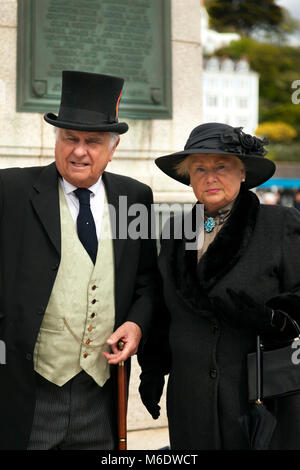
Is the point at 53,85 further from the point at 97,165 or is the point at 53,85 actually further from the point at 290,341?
the point at 290,341

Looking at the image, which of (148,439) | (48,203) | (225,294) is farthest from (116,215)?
(148,439)

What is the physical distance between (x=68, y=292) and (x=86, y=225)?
32cm

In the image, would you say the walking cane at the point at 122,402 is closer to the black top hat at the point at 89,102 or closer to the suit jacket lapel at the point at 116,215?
the suit jacket lapel at the point at 116,215

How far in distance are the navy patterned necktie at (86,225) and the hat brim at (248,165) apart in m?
0.41

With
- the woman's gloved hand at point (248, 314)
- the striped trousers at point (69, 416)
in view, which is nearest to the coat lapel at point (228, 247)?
the woman's gloved hand at point (248, 314)

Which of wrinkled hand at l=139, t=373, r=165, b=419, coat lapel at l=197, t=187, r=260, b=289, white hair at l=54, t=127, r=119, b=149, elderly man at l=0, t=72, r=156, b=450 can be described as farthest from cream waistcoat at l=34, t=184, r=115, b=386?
coat lapel at l=197, t=187, r=260, b=289

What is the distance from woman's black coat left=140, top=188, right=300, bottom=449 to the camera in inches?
103

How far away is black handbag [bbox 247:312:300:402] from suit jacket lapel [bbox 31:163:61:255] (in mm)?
986

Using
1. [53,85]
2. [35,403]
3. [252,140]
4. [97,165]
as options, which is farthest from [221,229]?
[53,85]

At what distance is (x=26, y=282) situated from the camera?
2697 millimetres

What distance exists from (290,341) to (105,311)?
2.74 feet

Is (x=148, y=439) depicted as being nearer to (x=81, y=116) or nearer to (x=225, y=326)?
(x=225, y=326)

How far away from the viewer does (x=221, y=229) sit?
272cm

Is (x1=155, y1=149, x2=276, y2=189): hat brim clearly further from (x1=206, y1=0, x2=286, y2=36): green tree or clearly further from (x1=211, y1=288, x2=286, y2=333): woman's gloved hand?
(x1=206, y1=0, x2=286, y2=36): green tree
